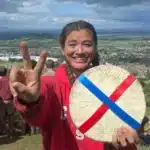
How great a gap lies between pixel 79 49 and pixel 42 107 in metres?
0.46

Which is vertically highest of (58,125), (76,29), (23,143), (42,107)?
(76,29)

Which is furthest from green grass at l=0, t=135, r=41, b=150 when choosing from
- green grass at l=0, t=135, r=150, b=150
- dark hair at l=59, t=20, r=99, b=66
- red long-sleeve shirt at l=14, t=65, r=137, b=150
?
red long-sleeve shirt at l=14, t=65, r=137, b=150

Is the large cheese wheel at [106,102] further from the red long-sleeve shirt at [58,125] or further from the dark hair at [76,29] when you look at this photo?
the dark hair at [76,29]

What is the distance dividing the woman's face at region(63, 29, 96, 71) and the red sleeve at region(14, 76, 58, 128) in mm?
187

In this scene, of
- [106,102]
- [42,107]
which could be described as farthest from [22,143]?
[106,102]

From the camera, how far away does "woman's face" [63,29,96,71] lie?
2.86m

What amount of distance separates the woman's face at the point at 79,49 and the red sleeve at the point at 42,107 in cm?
19

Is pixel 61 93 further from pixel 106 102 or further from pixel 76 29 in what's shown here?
pixel 76 29

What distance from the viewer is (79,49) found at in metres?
2.86

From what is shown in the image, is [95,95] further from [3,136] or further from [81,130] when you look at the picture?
[3,136]

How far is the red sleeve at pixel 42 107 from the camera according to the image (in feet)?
8.44

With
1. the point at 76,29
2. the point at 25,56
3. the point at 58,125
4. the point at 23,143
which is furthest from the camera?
the point at 23,143

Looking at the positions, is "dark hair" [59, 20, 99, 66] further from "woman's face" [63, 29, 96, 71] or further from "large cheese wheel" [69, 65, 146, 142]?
"large cheese wheel" [69, 65, 146, 142]

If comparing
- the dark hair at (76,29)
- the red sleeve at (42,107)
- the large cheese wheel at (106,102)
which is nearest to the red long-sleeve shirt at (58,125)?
the red sleeve at (42,107)
